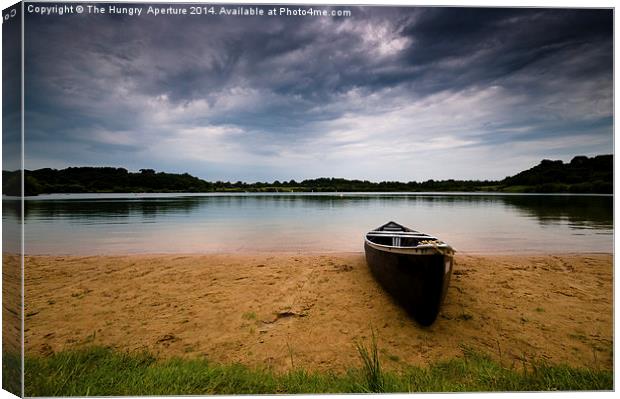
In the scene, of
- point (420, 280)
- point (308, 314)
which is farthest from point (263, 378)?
point (420, 280)

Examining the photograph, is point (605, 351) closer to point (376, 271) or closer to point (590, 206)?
point (376, 271)

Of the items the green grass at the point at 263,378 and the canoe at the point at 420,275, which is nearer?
the green grass at the point at 263,378

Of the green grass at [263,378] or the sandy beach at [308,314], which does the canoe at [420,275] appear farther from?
the green grass at [263,378]

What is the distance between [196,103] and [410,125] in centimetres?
362

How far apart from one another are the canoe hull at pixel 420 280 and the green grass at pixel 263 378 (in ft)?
2.33

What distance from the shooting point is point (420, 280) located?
3.75 metres

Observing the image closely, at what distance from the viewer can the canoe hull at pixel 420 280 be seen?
3609mm

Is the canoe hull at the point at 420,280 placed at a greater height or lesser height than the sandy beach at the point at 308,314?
greater

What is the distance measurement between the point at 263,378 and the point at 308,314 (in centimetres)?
137

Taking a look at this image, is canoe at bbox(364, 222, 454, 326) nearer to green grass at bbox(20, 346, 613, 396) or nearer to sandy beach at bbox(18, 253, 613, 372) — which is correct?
sandy beach at bbox(18, 253, 613, 372)

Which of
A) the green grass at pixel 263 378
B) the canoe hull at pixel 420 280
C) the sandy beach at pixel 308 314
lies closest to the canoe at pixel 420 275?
the canoe hull at pixel 420 280

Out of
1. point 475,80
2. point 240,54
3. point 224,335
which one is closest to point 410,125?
point 475,80

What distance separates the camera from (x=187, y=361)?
11.1ft

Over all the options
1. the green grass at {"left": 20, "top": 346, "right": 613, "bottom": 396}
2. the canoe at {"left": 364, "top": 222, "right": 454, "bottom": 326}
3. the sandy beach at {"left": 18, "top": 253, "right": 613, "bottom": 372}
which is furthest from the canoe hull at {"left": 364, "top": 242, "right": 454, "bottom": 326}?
the green grass at {"left": 20, "top": 346, "right": 613, "bottom": 396}
